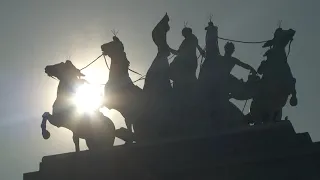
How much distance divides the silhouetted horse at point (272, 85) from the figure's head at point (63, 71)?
3.68 metres

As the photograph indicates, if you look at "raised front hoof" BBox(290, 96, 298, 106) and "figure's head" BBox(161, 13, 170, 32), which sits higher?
"figure's head" BBox(161, 13, 170, 32)

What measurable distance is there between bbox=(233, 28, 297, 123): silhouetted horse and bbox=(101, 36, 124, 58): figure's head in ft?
9.68

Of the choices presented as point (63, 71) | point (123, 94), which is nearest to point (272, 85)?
point (123, 94)

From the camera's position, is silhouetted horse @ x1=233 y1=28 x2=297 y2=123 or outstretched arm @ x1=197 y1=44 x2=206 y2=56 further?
outstretched arm @ x1=197 y1=44 x2=206 y2=56

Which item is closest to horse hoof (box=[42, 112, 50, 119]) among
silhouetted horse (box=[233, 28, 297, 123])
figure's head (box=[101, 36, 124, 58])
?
figure's head (box=[101, 36, 124, 58])

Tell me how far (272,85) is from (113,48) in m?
3.91

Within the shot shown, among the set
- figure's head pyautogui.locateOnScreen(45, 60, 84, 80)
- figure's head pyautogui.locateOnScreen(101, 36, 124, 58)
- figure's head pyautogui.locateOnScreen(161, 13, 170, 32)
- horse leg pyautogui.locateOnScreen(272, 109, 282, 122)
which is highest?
figure's head pyautogui.locateOnScreen(161, 13, 170, 32)

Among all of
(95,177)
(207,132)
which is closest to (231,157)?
(207,132)

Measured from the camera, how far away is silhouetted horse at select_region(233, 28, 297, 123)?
14328mm

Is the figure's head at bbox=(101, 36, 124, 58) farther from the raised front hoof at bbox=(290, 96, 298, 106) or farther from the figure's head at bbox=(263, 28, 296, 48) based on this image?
the raised front hoof at bbox=(290, 96, 298, 106)

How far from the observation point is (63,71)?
51.0 ft

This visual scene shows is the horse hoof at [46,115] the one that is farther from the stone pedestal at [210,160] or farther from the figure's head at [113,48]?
the figure's head at [113,48]

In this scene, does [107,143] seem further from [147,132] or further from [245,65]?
[245,65]

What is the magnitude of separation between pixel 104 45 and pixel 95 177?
3615 millimetres
